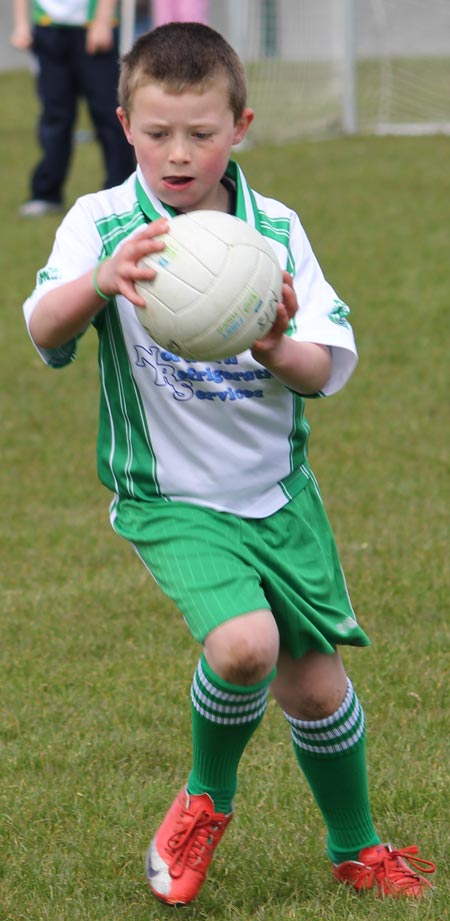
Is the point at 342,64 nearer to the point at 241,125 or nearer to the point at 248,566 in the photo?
the point at 241,125

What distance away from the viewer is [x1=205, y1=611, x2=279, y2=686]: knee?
9.85 feet

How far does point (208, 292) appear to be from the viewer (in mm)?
2842

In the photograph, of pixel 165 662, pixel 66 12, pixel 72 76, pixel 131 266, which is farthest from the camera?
pixel 72 76

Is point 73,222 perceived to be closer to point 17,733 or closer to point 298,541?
point 298,541

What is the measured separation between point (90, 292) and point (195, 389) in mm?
366

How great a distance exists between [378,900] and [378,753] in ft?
2.64

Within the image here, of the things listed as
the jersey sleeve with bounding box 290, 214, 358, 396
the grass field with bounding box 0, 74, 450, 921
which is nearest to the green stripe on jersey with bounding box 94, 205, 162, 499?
the jersey sleeve with bounding box 290, 214, 358, 396

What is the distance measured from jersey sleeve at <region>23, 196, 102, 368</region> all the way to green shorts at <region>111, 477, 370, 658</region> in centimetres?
40

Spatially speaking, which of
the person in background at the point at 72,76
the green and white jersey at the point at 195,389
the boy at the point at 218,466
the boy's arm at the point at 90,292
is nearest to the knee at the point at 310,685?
the boy at the point at 218,466

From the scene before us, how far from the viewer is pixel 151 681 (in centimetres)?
459

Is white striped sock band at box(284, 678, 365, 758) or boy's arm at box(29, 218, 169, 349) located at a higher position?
boy's arm at box(29, 218, 169, 349)

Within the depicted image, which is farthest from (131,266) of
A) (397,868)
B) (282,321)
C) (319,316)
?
(397,868)

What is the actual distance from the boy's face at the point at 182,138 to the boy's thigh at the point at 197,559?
67 cm

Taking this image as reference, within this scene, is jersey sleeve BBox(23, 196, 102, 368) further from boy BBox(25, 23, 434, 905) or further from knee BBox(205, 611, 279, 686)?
knee BBox(205, 611, 279, 686)
